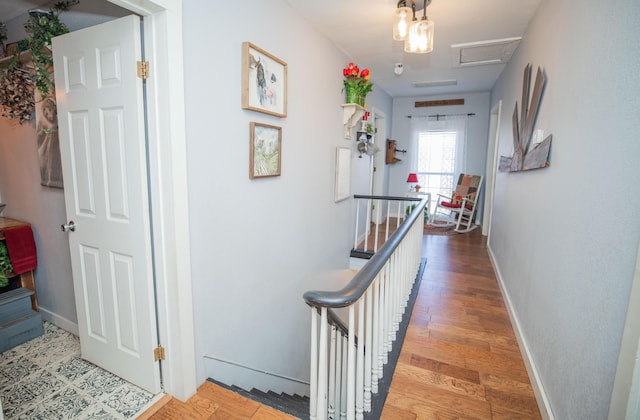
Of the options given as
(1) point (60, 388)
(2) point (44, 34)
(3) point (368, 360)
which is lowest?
(1) point (60, 388)

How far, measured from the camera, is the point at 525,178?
2.44 metres

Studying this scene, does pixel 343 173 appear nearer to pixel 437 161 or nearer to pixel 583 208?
pixel 583 208

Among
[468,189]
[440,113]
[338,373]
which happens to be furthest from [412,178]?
[338,373]

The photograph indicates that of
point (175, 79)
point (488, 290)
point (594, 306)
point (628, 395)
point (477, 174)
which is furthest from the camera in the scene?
point (477, 174)

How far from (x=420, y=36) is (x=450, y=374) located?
7.31ft

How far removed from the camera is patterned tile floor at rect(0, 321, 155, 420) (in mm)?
1616

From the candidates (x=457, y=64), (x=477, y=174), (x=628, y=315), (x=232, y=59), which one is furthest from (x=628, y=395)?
(x=477, y=174)

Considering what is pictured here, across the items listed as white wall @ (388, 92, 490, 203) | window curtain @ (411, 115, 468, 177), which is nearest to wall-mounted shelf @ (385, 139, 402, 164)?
white wall @ (388, 92, 490, 203)

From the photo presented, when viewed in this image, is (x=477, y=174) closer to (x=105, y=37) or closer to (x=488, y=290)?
(x=488, y=290)

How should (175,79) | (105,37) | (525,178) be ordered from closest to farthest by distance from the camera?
1. (175,79)
2. (105,37)
3. (525,178)

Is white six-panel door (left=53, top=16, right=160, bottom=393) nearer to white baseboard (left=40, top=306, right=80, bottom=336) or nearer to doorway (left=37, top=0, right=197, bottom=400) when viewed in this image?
doorway (left=37, top=0, right=197, bottom=400)

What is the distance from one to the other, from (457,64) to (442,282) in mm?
2764

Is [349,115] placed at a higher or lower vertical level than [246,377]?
higher

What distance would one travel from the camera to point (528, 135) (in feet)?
7.64
